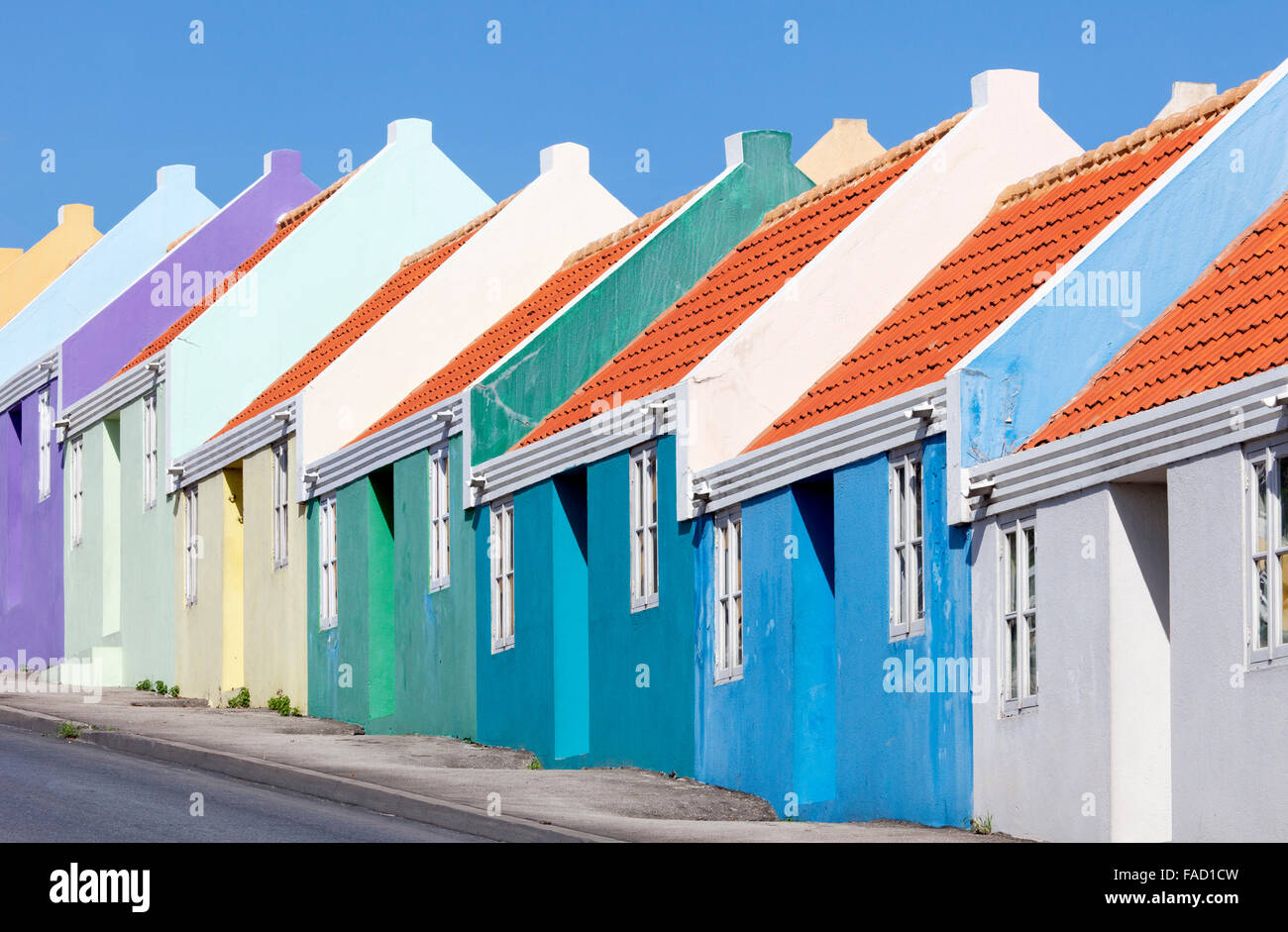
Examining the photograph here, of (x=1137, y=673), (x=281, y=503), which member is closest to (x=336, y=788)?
(x=1137, y=673)

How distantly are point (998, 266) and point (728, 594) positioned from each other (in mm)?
3557

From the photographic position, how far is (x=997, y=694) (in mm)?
13875

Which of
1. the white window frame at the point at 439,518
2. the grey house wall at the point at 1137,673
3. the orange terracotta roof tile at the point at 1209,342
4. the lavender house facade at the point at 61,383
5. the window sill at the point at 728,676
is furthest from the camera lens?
the lavender house facade at the point at 61,383

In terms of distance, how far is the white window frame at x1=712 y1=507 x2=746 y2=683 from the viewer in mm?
17109

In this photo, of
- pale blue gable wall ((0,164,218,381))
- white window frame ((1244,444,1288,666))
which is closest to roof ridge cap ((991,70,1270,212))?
white window frame ((1244,444,1288,666))

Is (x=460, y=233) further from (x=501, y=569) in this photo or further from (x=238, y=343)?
(x=501, y=569)

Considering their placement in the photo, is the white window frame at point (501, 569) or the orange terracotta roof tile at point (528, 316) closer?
the white window frame at point (501, 569)

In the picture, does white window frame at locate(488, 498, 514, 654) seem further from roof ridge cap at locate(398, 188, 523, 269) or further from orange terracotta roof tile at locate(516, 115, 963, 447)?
roof ridge cap at locate(398, 188, 523, 269)

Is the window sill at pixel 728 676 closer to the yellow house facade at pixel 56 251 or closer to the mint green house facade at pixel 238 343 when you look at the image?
the mint green house facade at pixel 238 343

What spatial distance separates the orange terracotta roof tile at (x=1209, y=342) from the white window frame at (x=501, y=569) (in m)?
7.34

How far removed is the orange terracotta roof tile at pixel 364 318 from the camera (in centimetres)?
2491

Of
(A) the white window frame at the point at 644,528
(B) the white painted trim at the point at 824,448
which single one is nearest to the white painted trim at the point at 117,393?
(A) the white window frame at the point at 644,528

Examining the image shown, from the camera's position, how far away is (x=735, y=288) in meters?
20.1
